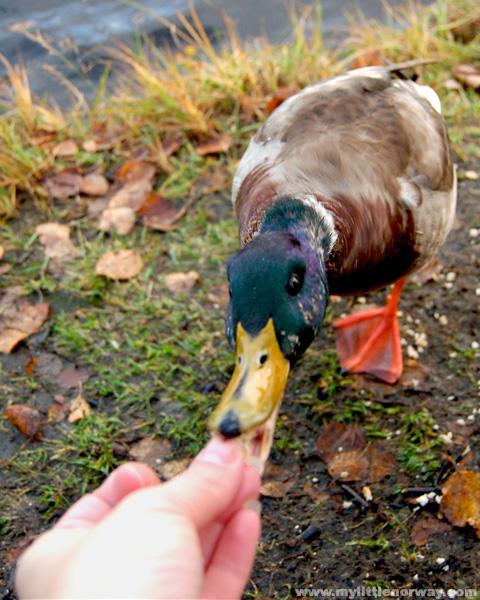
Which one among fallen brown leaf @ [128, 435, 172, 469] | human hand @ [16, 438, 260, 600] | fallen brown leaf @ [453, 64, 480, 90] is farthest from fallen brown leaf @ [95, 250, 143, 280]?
fallen brown leaf @ [453, 64, 480, 90]

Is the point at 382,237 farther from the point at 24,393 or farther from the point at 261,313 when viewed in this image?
the point at 24,393

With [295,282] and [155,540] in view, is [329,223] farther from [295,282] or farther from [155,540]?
[155,540]

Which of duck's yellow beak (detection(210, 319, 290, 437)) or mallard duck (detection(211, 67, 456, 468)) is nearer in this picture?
duck's yellow beak (detection(210, 319, 290, 437))

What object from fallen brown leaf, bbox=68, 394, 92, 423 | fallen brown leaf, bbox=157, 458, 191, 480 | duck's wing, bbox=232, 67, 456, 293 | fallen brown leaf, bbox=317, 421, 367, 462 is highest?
duck's wing, bbox=232, 67, 456, 293

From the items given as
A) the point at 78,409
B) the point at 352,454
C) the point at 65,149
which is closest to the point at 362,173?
the point at 352,454

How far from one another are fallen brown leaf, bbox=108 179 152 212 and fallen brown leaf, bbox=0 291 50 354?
2.64ft

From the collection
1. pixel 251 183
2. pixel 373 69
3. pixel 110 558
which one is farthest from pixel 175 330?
pixel 110 558

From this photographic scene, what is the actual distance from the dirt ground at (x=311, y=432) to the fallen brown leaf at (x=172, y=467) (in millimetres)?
32

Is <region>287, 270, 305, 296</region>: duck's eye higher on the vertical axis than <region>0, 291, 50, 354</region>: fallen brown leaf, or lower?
higher

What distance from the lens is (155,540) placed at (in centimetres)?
126

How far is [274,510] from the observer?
8.93ft

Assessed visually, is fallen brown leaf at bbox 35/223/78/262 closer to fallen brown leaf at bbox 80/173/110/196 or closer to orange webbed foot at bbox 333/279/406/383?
fallen brown leaf at bbox 80/173/110/196

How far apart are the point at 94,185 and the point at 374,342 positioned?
1913 millimetres

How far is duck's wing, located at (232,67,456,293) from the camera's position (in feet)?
8.33
